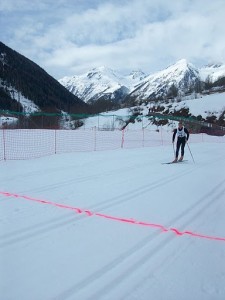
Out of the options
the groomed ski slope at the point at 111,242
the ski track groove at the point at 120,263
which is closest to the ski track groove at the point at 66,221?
the groomed ski slope at the point at 111,242

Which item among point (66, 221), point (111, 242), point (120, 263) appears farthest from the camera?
point (66, 221)

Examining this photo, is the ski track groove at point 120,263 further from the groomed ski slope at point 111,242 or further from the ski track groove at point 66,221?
the ski track groove at point 66,221

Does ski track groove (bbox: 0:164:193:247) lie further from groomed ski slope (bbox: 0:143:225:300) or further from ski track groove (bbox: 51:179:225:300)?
ski track groove (bbox: 51:179:225:300)

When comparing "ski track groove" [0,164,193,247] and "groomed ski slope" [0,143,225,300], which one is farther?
"ski track groove" [0,164,193,247]

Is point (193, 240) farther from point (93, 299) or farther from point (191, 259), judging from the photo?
point (93, 299)

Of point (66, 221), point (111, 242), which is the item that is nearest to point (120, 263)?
point (111, 242)

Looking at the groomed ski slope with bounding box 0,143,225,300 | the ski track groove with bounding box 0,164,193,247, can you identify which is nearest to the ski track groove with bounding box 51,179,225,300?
the groomed ski slope with bounding box 0,143,225,300

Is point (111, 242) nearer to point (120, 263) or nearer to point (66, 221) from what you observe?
point (120, 263)

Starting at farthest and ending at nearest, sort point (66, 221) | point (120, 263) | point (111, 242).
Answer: point (66, 221) → point (111, 242) → point (120, 263)

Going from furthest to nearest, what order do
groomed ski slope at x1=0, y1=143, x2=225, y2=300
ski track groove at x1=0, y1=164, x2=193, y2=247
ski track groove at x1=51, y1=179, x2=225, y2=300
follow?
ski track groove at x1=0, y1=164, x2=193, y2=247
groomed ski slope at x1=0, y1=143, x2=225, y2=300
ski track groove at x1=51, y1=179, x2=225, y2=300

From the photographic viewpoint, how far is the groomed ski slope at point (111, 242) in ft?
11.2

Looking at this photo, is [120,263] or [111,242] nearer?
[120,263]

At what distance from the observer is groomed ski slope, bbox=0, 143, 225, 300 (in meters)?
3.42

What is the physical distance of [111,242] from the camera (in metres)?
4.57
